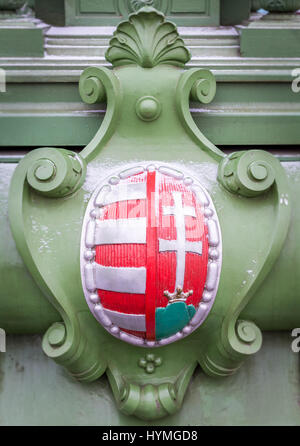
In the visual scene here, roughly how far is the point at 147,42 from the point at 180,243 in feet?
2.21

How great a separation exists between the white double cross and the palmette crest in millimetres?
501

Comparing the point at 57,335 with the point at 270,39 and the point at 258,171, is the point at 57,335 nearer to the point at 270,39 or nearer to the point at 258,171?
the point at 258,171

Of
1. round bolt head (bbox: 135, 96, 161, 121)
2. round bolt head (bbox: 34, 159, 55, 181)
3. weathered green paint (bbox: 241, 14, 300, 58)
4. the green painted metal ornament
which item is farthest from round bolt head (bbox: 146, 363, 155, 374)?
weathered green paint (bbox: 241, 14, 300, 58)

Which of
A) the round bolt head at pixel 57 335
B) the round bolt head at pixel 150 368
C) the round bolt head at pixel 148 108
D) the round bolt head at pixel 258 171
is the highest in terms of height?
the round bolt head at pixel 148 108

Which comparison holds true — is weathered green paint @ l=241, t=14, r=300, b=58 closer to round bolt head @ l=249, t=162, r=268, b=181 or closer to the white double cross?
round bolt head @ l=249, t=162, r=268, b=181

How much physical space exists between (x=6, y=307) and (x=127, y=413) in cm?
50

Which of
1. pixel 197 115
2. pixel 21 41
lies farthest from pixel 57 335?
pixel 21 41

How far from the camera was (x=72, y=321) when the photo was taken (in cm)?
160

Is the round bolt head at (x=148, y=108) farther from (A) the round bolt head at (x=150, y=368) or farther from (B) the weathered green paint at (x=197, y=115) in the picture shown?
(A) the round bolt head at (x=150, y=368)

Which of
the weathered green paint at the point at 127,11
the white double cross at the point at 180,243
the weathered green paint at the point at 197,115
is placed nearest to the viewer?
the white double cross at the point at 180,243

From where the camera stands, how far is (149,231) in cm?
152

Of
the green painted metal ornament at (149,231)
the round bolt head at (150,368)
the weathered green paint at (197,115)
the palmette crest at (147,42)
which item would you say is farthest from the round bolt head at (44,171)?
the round bolt head at (150,368)

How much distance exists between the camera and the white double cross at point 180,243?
1.53 m

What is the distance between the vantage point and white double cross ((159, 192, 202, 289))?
1.53 m
